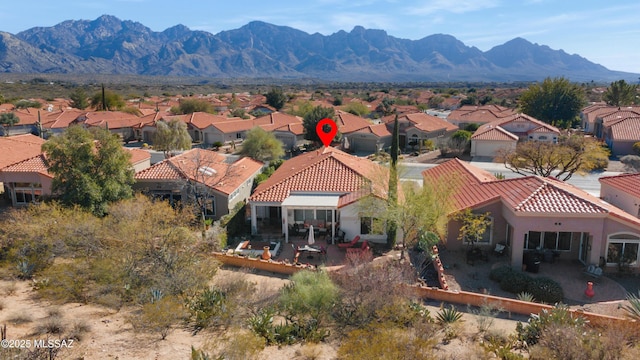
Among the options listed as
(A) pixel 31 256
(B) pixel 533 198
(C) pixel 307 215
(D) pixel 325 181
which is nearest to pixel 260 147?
(D) pixel 325 181

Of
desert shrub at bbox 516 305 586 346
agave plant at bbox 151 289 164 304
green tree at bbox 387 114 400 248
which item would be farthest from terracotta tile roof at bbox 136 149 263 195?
desert shrub at bbox 516 305 586 346

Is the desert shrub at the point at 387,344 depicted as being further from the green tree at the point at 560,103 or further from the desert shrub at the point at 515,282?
the green tree at the point at 560,103

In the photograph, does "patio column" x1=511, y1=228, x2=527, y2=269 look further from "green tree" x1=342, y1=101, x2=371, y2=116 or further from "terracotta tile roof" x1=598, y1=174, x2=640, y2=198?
"green tree" x1=342, y1=101, x2=371, y2=116

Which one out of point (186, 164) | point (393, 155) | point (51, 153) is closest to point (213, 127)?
point (186, 164)

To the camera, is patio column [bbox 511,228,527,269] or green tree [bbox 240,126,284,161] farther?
green tree [bbox 240,126,284,161]

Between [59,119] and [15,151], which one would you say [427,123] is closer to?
[15,151]

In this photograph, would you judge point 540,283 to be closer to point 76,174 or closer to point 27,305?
point 27,305
